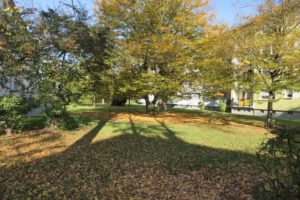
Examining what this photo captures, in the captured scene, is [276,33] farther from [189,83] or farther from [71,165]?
[71,165]

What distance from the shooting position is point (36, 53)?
8.25 metres

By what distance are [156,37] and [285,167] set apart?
1246 centimetres

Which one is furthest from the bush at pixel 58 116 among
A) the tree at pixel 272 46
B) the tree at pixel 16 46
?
the tree at pixel 272 46

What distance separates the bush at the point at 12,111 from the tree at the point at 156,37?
628cm

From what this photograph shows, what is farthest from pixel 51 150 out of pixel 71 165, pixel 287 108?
pixel 287 108

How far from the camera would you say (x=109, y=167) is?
5.36 meters

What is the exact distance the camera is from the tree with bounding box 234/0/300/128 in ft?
35.7

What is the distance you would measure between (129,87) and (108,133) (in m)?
5.34

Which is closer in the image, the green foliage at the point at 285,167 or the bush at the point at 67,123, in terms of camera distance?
the green foliage at the point at 285,167

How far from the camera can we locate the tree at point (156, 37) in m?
13.9

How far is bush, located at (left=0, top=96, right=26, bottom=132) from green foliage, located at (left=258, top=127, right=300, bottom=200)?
9.17 meters

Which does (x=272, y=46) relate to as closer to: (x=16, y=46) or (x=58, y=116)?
(x=58, y=116)

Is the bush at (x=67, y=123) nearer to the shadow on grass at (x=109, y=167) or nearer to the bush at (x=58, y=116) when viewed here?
the bush at (x=58, y=116)

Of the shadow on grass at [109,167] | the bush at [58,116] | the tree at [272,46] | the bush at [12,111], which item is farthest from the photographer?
the tree at [272,46]
